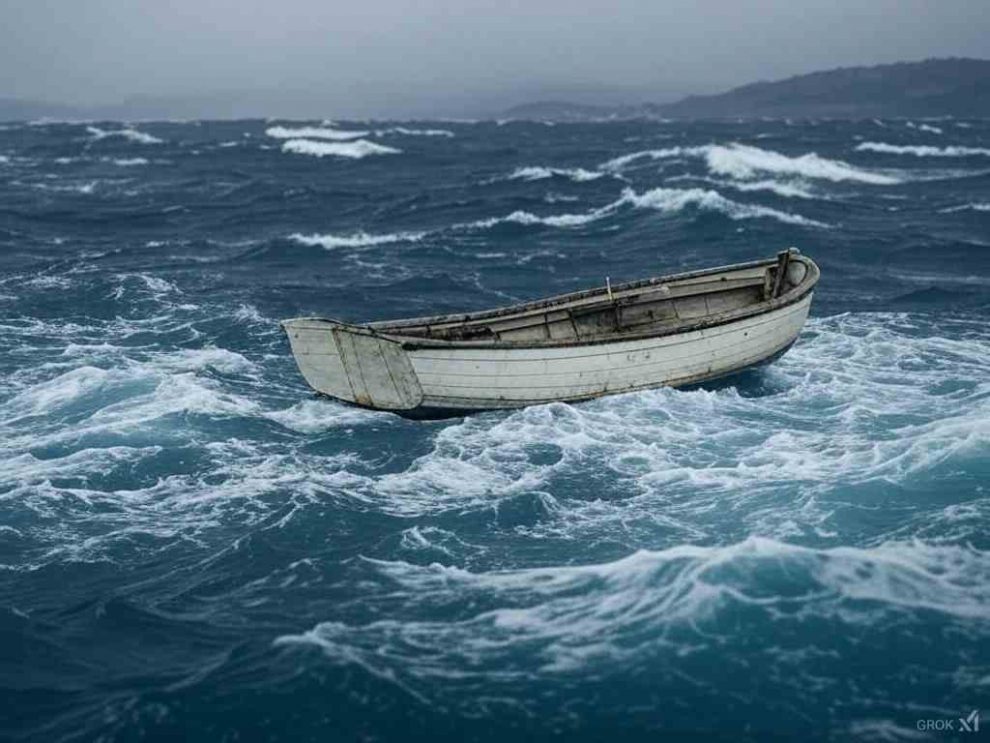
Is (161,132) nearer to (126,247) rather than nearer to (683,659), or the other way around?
(126,247)

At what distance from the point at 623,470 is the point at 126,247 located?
3919 cm

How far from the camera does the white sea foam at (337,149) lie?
375 feet

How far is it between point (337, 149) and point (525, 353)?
97.8 m

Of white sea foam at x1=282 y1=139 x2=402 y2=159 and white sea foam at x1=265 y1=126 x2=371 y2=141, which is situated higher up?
white sea foam at x1=265 y1=126 x2=371 y2=141

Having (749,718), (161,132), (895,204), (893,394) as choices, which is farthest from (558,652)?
(161,132)

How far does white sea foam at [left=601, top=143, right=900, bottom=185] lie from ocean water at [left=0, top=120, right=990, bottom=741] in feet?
125

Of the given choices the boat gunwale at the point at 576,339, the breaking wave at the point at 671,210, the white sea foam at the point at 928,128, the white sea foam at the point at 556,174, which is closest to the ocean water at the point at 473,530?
the boat gunwale at the point at 576,339

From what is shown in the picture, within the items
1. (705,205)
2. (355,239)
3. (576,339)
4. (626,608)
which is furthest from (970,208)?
(626,608)

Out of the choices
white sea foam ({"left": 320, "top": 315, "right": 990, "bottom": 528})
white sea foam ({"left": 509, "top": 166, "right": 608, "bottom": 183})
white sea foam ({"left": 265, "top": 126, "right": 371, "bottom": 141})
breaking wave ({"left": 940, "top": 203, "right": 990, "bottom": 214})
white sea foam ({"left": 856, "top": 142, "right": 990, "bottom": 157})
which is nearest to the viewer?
white sea foam ({"left": 320, "top": 315, "right": 990, "bottom": 528})

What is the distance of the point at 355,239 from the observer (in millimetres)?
57031

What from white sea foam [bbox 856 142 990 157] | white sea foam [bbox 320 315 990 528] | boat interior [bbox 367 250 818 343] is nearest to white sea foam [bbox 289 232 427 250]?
boat interior [bbox 367 250 818 343]

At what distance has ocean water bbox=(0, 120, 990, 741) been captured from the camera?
50.8 ft

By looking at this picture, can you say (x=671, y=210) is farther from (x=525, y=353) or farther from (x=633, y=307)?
(x=525, y=353)

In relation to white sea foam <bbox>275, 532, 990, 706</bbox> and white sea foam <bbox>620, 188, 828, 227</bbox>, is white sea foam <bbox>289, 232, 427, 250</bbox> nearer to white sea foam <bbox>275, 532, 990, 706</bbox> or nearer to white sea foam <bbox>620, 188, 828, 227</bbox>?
white sea foam <bbox>620, 188, 828, 227</bbox>
